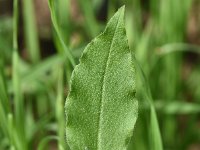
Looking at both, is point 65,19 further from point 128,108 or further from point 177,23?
point 128,108

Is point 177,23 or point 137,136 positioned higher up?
point 177,23

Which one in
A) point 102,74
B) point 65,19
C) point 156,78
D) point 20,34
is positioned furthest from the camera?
point 20,34

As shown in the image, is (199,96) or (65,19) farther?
(199,96)

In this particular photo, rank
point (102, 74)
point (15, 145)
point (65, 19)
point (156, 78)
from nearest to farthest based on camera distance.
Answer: point (102, 74)
point (15, 145)
point (65, 19)
point (156, 78)

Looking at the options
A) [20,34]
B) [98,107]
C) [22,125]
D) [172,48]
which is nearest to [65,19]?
[172,48]

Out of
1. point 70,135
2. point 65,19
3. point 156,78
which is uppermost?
point 65,19

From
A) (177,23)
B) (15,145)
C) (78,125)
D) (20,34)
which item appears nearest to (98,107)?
(78,125)

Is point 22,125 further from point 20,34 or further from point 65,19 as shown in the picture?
point 20,34
